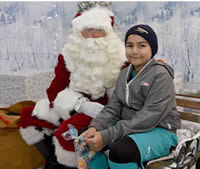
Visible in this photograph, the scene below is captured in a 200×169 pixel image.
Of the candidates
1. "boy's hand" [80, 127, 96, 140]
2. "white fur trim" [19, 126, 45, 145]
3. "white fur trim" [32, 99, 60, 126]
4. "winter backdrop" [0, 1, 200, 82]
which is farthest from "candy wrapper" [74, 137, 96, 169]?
"winter backdrop" [0, 1, 200, 82]

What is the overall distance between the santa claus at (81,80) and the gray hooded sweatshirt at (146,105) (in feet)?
0.84

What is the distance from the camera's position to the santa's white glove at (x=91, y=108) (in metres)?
1.34

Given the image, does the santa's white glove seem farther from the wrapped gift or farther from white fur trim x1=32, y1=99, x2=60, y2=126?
the wrapped gift

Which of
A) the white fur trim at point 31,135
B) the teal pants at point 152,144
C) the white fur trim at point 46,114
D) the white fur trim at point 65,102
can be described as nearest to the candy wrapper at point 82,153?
the teal pants at point 152,144

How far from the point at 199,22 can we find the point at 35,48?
164 centimetres

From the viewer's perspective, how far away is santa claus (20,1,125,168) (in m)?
1.37

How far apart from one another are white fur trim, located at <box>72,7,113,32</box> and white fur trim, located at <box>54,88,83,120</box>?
465 millimetres

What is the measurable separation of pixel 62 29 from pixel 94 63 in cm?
139

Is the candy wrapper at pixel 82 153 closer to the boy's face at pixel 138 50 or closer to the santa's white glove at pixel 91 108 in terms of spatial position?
the santa's white glove at pixel 91 108

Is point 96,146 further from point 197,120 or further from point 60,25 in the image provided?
point 60,25

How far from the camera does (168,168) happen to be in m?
0.94

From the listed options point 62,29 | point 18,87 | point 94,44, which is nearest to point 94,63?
point 94,44

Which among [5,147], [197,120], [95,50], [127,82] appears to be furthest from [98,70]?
[5,147]

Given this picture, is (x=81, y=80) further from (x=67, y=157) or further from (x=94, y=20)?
(x=67, y=157)
